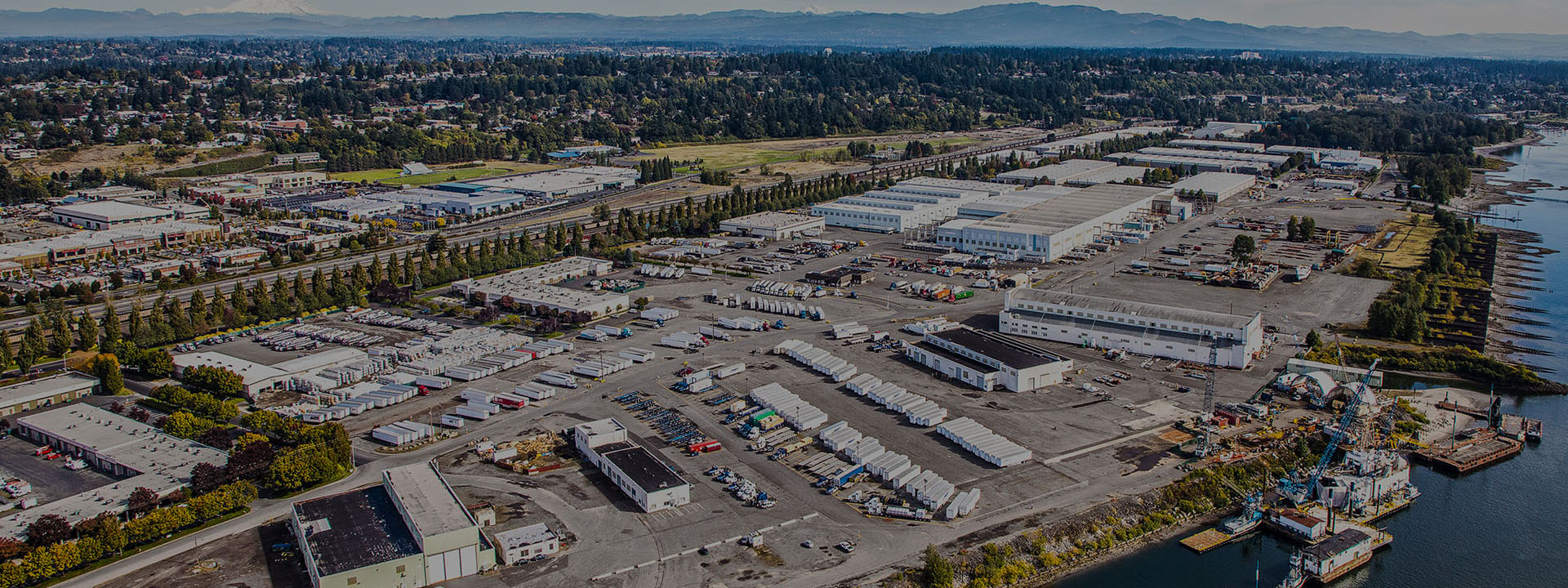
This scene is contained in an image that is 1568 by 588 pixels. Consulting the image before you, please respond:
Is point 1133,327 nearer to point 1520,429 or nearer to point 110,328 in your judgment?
point 1520,429

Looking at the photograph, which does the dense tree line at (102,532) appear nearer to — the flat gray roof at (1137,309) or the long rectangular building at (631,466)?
the long rectangular building at (631,466)

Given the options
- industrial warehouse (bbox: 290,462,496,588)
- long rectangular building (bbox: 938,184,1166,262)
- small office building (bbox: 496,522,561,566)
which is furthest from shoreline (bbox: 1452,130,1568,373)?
industrial warehouse (bbox: 290,462,496,588)

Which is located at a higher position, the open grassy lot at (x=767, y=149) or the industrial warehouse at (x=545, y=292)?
the open grassy lot at (x=767, y=149)

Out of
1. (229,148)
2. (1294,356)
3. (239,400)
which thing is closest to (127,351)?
(239,400)

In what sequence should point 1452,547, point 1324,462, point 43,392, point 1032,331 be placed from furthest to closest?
point 1032,331, point 43,392, point 1324,462, point 1452,547

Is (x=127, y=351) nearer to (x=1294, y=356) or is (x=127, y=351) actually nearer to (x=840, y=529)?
(x=840, y=529)

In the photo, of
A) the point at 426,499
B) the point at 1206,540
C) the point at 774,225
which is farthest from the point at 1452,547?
the point at 774,225

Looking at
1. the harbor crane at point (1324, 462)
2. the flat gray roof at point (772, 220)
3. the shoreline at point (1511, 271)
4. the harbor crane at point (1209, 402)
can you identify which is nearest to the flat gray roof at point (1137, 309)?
the harbor crane at point (1209, 402)
